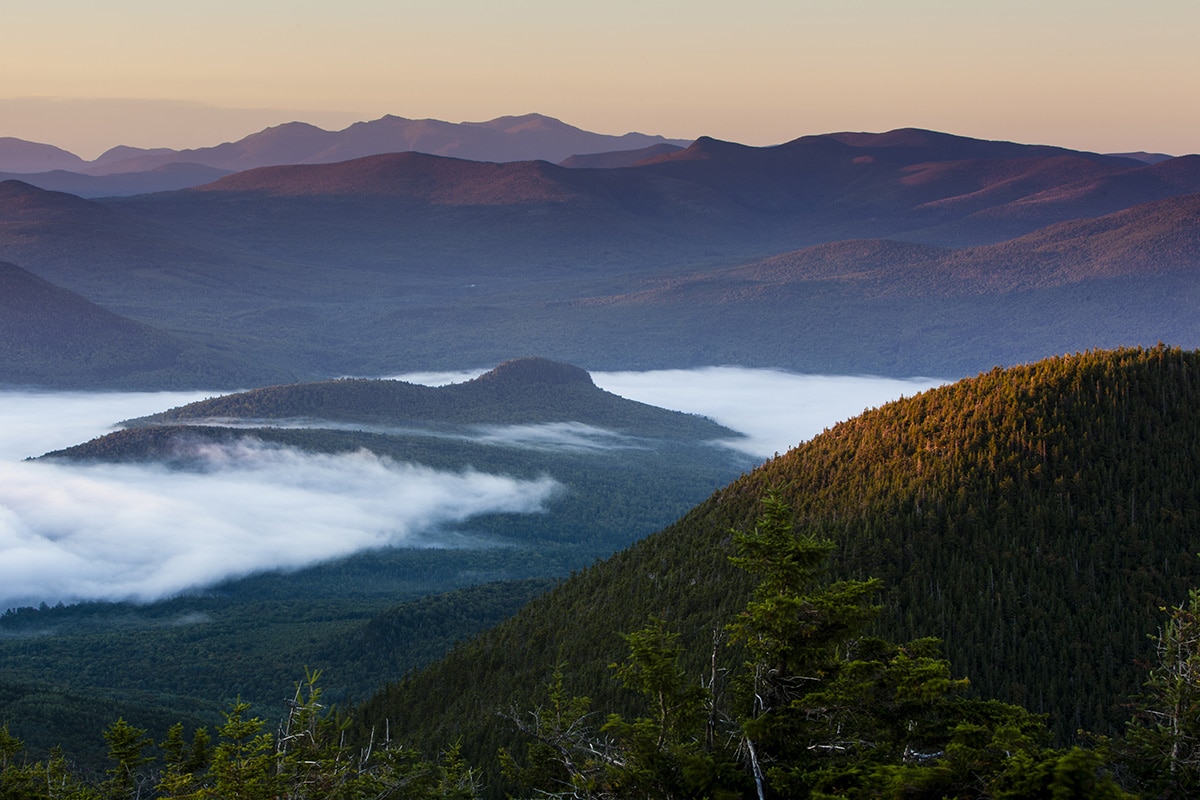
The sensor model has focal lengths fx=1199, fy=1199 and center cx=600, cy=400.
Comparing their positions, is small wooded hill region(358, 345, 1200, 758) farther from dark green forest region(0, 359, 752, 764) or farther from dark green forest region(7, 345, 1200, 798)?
dark green forest region(0, 359, 752, 764)

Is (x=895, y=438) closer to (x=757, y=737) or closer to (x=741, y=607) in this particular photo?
(x=741, y=607)

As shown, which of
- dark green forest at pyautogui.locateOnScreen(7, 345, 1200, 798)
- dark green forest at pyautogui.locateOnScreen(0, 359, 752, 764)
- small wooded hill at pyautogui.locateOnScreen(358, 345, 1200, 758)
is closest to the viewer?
dark green forest at pyautogui.locateOnScreen(7, 345, 1200, 798)

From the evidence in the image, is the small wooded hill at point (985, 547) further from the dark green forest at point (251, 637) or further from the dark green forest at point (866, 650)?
the dark green forest at point (251, 637)

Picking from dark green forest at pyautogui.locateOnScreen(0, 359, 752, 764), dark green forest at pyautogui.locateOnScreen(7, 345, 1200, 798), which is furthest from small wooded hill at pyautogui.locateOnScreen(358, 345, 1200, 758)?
dark green forest at pyautogui.locateOnScreen(0, 359, 752, 764)

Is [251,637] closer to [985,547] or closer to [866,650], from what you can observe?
[985,547]

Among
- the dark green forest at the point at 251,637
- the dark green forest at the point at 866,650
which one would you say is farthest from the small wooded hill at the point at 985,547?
the dark green forest at the point at 251,637

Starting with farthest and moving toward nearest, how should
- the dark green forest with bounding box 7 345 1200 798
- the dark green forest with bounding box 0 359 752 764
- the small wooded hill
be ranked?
the dark green forest with bounding box 0 359 752 764 < the small wooded hill < the dark green forest with bounding box 7 345 1200 798

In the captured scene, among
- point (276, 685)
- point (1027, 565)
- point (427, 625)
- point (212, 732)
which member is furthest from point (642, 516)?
point (1027, 565)

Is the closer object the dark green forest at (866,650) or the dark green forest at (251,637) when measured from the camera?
the dark green forest at (866,650)
